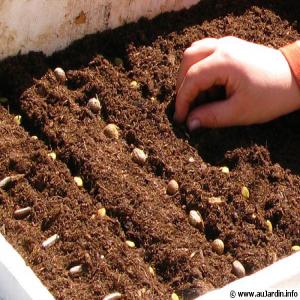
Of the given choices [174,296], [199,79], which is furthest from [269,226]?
[199,79]

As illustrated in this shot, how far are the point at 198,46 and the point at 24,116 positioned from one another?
497 millimetres

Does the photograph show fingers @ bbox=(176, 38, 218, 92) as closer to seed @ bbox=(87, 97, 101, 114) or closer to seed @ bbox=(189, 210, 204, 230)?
seed @ bbox=(87, 97, 101, 114)

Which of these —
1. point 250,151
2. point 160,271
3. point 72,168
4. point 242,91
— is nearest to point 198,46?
point 242,91

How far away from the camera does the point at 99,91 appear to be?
2172 millimetres

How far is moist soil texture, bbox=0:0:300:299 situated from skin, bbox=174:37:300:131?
0.04m

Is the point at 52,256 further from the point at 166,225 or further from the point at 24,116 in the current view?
the point at 24,116

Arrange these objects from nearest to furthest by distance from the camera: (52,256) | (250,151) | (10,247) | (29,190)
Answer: (10,247) → (52,256) → (29,190) → (250,151)

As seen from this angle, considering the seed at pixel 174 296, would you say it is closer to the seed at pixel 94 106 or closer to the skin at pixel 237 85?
the skin at pixel 237 85

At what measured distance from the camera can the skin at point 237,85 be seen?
2061mm

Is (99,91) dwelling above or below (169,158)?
above

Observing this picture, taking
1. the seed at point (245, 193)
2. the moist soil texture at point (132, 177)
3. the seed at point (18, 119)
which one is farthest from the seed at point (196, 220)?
the seed at point (18, 119)

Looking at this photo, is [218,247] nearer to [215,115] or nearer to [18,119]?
[215,115]

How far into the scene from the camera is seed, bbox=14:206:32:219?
1849 mm

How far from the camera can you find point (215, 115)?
206cm
